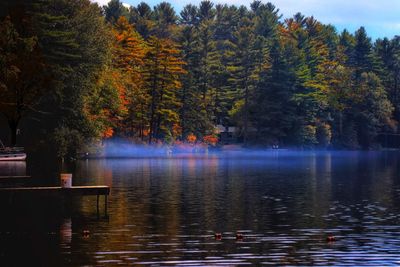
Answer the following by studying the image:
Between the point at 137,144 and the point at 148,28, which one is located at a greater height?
the point at 148,28

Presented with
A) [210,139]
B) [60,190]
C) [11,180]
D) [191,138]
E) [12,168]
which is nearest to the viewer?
[60,190]

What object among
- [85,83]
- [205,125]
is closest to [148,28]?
[205,125]

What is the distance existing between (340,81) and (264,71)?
25623 mm

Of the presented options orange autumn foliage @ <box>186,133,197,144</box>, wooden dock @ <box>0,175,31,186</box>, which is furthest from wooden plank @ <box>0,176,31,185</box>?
orange autumn foliage @ <box>186,133,197,144</box>

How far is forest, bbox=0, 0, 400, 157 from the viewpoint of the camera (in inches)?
3164

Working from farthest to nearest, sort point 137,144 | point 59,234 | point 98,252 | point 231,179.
Answer: point 137,144 → point 231,179 → point 59,234 → point 98,252

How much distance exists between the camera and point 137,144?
128 metres

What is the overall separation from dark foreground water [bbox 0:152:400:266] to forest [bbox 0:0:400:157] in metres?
21.5

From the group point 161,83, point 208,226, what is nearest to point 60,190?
point 208,226

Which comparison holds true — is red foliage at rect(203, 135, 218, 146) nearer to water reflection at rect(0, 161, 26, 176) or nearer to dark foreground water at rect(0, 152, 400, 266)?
water reflection at rect(0, 161, 26, 176)

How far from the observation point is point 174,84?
446 feet

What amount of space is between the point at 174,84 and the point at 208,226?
9918 cm

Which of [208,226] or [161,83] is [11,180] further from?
[161,83]

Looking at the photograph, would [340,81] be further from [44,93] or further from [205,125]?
[44,93]
